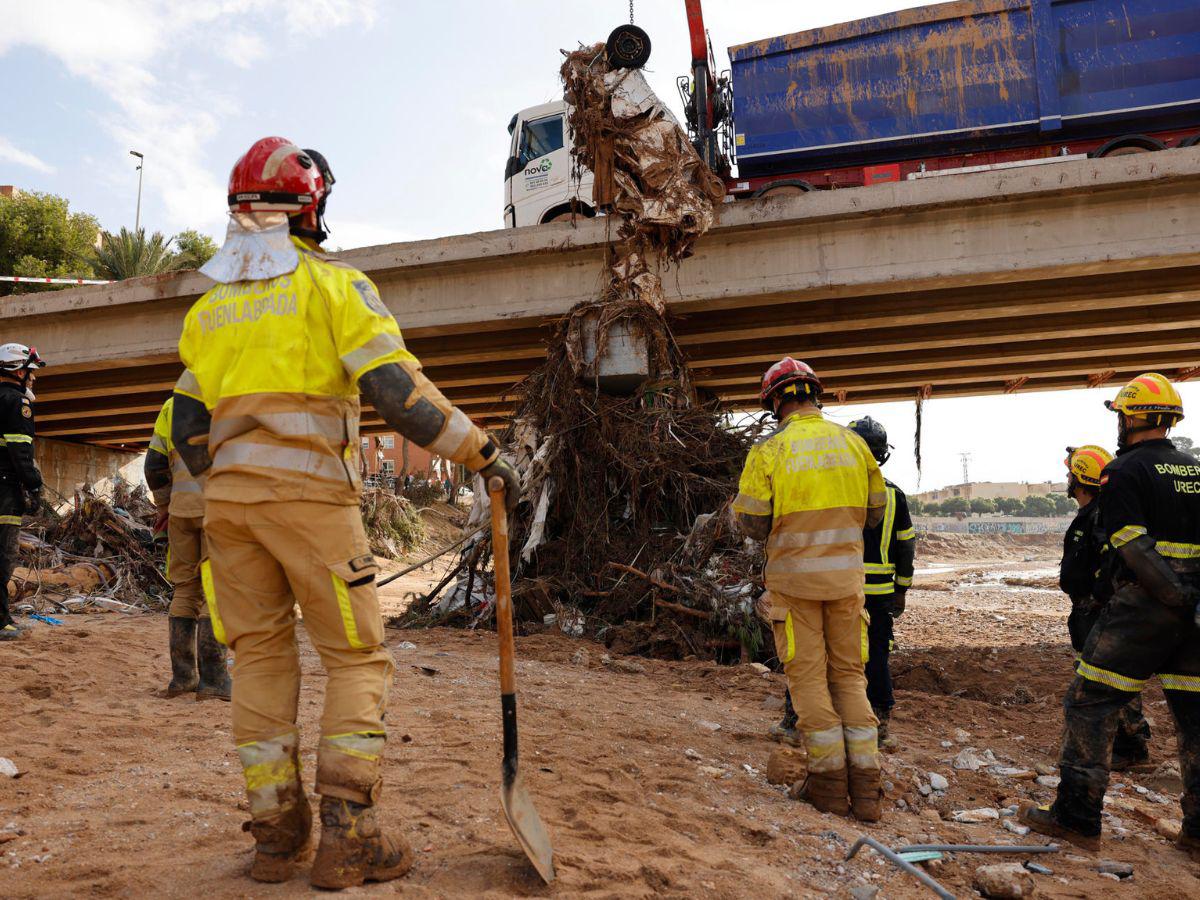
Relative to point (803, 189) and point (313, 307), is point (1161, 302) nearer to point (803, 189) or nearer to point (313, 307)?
point (803, 189)

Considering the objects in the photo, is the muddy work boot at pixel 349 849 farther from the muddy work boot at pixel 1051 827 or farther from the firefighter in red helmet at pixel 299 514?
the muddy work boot at pixel 1051 827

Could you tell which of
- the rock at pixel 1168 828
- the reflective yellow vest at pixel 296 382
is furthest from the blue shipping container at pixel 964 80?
the reflective yellow vest at pixel 296 382

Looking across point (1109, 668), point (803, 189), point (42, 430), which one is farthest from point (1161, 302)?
point (42, 430)

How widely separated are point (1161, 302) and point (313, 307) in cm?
1071

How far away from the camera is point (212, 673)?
4.44 m

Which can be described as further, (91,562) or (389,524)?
(389,524)

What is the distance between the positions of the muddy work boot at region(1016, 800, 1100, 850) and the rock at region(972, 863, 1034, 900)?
717 mm

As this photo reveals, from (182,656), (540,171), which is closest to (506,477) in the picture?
(182,656)

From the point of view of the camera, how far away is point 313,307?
7.47 ft

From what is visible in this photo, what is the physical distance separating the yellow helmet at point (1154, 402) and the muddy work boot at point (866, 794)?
6.34ft

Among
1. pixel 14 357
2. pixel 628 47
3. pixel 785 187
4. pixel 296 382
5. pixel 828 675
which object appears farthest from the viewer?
pixel 785 187

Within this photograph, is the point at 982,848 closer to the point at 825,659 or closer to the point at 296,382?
the point at 825,659

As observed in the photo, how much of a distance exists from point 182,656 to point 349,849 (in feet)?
9.90

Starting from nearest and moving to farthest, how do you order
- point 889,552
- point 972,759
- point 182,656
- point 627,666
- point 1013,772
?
Answer: point 1013,772
point 972,759
point 889,552
point 182,656
point 627,666
